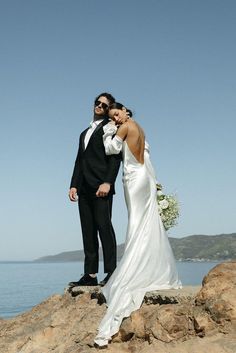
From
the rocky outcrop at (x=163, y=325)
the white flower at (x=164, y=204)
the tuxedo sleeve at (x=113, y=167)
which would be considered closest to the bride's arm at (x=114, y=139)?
the tuxedo sleeve at (x=113, y=167)

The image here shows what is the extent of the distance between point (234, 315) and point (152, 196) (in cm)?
218

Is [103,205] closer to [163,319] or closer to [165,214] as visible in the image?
[165,214]

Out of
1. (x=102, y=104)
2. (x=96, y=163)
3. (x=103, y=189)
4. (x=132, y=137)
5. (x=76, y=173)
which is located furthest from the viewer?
(x=76, y=173)

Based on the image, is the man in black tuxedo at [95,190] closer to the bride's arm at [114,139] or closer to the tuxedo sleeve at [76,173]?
the tuxedo sleeve at [76,173]

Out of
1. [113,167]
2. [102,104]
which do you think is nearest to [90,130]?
[102,104]

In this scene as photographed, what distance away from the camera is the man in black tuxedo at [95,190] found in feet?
→ 25.0

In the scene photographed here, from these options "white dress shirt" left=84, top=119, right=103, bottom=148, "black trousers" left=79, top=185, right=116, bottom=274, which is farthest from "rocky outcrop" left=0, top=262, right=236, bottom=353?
"white dress shirt" left=84, top=119, right=103, bottom=148

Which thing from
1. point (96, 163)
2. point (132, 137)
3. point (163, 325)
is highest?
point (132, 137)

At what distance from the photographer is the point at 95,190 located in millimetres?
7750

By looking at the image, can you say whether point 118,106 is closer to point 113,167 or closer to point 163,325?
point 113,167

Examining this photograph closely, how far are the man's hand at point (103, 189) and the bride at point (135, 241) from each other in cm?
44

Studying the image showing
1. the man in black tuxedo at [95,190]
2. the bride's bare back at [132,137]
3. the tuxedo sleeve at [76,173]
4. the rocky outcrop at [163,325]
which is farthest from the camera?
the tuxedo sleeve at [76,173]

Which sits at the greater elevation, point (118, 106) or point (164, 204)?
point (118, 106)

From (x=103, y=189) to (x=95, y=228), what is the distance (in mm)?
857
